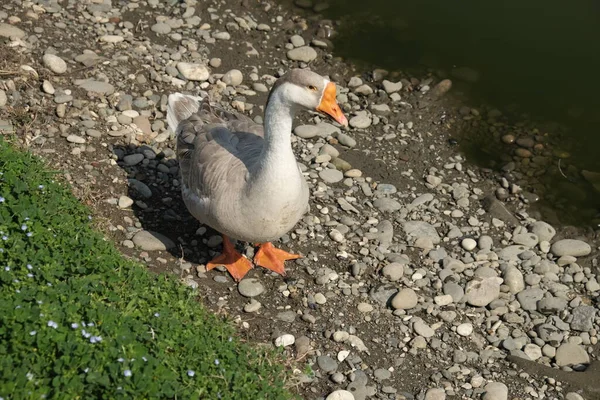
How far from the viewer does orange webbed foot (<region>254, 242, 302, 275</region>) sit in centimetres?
677

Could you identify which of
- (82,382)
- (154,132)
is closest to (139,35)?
(154,132)

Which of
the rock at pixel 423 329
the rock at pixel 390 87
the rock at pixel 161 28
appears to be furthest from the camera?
the rock at pixel 161 28

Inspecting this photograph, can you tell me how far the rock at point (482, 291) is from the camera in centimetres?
686

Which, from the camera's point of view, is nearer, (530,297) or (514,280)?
(530,297)

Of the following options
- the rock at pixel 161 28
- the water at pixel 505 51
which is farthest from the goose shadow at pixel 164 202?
the water at pixel 505 51

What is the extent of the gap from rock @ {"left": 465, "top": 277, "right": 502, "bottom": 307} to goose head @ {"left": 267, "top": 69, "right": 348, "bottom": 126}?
7.38 ft

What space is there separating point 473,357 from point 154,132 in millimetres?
3993

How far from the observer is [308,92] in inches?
218

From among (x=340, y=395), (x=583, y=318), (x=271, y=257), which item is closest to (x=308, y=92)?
(x=271, y=257)

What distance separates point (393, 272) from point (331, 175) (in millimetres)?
1504

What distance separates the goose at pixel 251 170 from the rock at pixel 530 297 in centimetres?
216

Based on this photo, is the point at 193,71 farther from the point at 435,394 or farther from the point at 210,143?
the point at 435,394

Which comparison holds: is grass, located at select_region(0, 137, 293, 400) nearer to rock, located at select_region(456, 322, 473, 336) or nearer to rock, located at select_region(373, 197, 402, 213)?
rock, located at select_region(456, 322, 473, 336)

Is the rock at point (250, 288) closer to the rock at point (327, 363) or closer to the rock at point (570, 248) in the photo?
the rock at point (327, 363)
